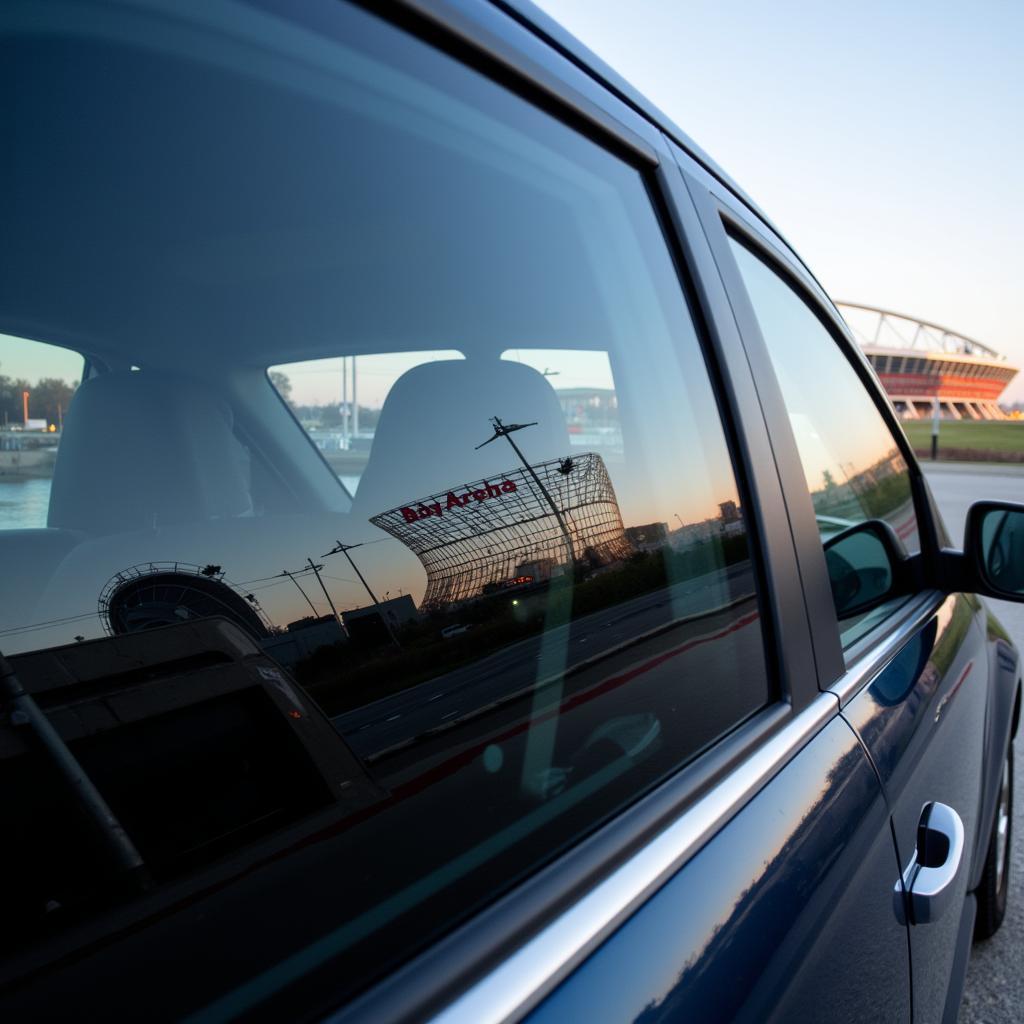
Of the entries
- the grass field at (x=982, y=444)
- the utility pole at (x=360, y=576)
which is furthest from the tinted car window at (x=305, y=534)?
the grass field at (x=982, y=444)

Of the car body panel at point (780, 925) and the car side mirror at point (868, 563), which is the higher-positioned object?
the car side mirror at point (868, 563)

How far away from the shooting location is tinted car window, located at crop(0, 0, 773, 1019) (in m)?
0.63

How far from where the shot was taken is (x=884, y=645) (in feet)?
5.64

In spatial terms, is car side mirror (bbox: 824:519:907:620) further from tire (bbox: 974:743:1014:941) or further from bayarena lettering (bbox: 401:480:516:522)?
bayarena lettering (bbox: 401:480:516:522)

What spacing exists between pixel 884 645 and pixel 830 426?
0.61m

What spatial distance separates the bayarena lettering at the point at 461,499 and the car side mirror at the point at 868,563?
1.28m

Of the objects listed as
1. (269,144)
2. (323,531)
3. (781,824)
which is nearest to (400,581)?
(323,531)

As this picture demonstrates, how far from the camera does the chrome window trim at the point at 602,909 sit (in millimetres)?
657

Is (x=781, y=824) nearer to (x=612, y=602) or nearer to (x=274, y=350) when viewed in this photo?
(x=612, y=602)

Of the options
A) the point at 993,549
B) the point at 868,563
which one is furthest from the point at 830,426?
the point at 993,549

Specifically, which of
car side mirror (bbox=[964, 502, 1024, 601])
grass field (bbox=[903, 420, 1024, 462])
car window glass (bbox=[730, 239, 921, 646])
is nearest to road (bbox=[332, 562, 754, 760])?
car window glass (bbox=[730, 239, 921, 646])

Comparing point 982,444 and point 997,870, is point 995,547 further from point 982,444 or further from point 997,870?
point 982,444

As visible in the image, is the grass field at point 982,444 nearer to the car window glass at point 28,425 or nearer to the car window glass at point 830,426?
the car window glass at point 830,426

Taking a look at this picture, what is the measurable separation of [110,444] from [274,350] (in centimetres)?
20
